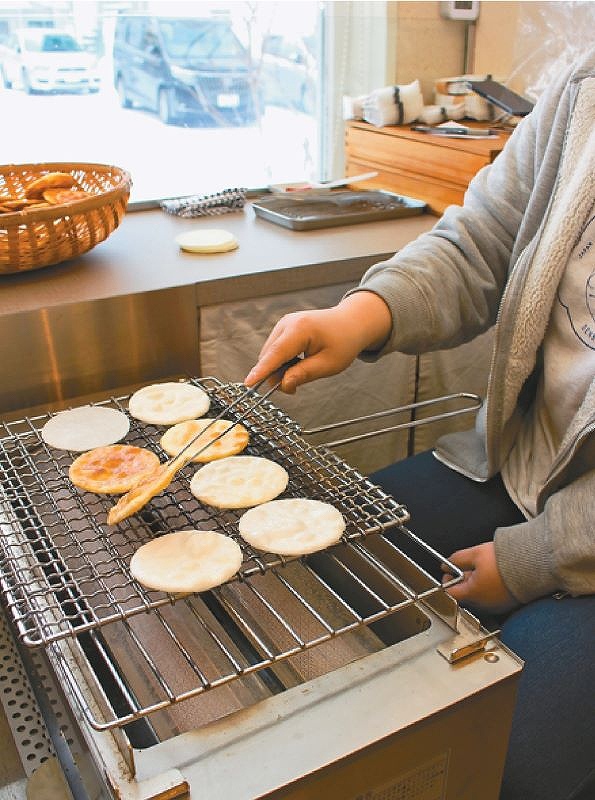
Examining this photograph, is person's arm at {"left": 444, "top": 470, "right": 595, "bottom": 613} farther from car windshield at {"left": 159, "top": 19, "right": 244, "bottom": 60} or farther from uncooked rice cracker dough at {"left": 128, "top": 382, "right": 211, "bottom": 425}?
car windshield at {"left": 159, "top": 19, "right": 244, "bottom": 60}

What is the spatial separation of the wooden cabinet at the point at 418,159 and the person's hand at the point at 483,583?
1.04 metres

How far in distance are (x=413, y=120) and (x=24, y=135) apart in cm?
104

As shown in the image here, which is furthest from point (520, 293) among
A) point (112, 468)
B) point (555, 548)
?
point (112, 468)

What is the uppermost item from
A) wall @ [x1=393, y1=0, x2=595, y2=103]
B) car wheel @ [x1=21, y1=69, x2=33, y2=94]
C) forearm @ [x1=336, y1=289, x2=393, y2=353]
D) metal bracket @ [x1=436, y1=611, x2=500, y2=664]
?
wall @ [x1=393, y1=0, x2=595, y2=103]

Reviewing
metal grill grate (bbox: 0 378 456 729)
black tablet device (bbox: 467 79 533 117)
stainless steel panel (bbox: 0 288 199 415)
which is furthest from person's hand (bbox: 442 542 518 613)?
black tablet device (bbox: 467 79 533 117)

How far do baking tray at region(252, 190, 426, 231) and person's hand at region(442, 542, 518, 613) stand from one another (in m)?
0.96

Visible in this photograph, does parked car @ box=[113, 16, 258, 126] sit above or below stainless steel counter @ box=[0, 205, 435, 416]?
above

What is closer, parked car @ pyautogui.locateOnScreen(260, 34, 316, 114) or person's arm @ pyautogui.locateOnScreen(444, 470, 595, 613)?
person's arm @ pyautogui.locateOnScreen(444, 470, 595, 613)

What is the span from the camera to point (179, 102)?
220 cm

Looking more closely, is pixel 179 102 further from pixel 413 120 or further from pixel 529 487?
pixel 529 487

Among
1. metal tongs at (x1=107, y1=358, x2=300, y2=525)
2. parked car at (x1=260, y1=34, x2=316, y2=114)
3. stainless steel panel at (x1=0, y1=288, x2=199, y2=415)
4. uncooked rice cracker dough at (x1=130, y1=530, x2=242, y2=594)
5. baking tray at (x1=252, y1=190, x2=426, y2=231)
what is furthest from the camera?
parked car at (x1=260, y1=34, x2=316, y2=114)

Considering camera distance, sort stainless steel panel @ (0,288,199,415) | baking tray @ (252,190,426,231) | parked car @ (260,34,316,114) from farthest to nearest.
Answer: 1. parked car @ (260,34,316,114)
2. baking tray @ (252,190,426,231)
3. stainless steel panel @ (0,288,199,415)

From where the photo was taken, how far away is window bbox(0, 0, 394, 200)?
198cm

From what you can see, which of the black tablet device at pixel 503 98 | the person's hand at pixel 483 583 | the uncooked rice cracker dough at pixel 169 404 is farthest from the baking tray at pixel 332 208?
the person's hand at pixel 483 583
